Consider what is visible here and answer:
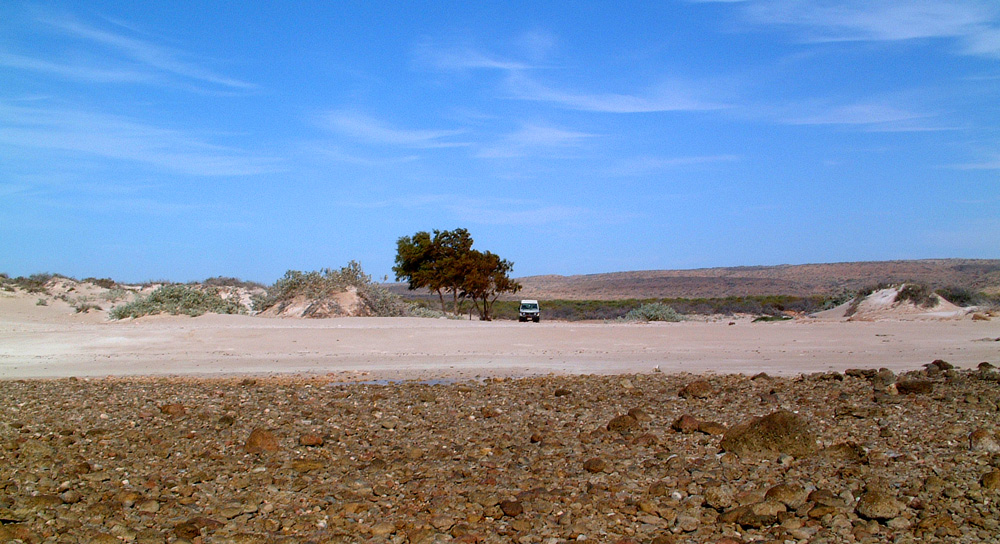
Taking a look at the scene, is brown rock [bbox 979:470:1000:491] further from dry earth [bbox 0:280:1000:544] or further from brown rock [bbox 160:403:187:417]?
brown rock [bbox 160:403:187:417]

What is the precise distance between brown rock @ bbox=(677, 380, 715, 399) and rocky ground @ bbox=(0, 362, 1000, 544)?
0.13 ft

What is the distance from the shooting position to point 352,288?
32375 millimetres

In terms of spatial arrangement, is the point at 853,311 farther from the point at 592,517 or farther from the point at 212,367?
the point at 592,517

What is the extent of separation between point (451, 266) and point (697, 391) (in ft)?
106

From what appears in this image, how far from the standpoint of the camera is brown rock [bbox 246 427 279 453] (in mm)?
8523

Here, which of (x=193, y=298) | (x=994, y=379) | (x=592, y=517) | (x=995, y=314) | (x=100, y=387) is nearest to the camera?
(x=592, y=517)

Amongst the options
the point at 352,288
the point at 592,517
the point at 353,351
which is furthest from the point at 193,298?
the point at 592,517

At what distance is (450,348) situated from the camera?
20.2 meters

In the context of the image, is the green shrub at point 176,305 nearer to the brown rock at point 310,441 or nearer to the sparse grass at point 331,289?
the sparse grass at point 331,289

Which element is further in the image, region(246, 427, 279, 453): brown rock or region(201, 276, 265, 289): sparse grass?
region(201, 276, 265, 289): sparse grass

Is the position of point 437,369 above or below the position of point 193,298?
below

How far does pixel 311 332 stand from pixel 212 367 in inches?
207

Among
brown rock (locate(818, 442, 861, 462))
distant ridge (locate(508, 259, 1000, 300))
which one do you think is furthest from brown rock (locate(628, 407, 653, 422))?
distant ridge (locate(508, 259, 1000, 300))

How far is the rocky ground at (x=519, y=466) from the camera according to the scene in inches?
247
